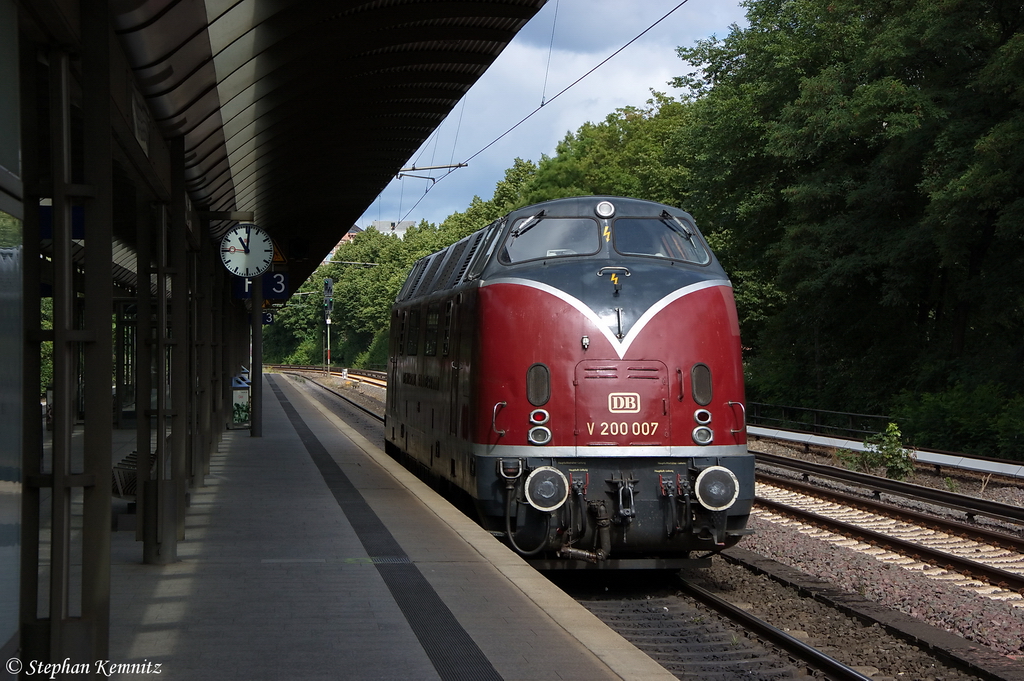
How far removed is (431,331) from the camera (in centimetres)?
1371

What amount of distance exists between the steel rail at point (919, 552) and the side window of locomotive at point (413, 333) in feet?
17.6

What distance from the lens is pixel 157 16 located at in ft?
21.3

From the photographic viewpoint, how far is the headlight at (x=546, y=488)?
9383mm

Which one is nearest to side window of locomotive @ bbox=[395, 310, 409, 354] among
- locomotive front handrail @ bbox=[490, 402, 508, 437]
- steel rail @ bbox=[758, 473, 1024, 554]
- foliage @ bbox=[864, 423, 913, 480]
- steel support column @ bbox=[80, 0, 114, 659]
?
steel rail @ bbox=[758, 473, 1024, 554]

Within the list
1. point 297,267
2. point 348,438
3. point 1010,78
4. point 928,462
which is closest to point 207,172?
point 348,438

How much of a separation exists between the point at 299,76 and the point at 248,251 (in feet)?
19.7

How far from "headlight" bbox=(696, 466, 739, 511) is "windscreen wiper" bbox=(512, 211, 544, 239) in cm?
300

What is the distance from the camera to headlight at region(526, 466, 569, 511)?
9383 mm

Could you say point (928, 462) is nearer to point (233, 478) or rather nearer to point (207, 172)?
point (233, 478)

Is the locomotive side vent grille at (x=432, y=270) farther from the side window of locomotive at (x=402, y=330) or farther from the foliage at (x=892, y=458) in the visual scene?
the foliage at (x=892, y=458)

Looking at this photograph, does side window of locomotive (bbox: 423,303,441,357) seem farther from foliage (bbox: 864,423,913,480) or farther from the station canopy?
foliage (bbox: 864,423,913,480)

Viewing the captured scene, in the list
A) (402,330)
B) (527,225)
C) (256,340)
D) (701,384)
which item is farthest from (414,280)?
(701,384)

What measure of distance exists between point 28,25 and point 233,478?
11229 millimetres

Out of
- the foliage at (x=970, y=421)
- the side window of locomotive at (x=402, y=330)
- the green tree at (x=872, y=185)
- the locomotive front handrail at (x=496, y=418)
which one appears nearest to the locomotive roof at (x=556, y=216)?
the locomotive front handrail at (x=496, y=418)
